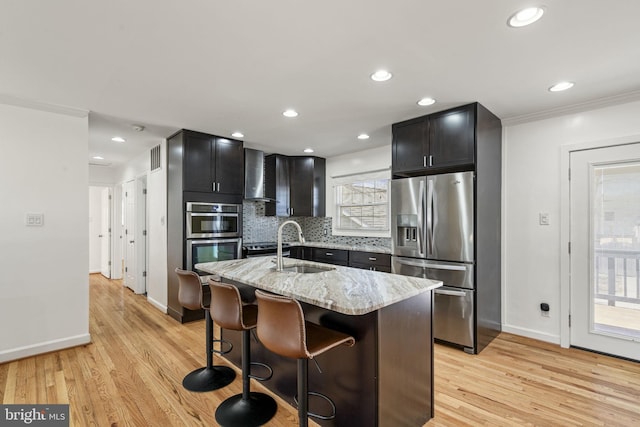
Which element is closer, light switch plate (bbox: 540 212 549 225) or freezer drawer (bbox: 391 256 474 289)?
freezer drawer (bbox: 391 256 474 289)

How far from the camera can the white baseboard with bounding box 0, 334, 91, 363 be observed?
2.90 meters

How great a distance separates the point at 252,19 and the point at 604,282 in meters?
3.81

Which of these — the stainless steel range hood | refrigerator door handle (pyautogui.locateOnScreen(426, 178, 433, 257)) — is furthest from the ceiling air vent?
refrigerator door handle (pyautogui.locateOnScreen(426, 178, 433, 257))

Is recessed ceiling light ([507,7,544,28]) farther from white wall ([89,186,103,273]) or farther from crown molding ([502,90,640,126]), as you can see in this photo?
white wall ([89,186,103,273])

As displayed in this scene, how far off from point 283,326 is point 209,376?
1383 mm

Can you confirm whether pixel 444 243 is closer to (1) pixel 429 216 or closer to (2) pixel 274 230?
(1) pixel 429 216

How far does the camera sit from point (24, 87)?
263cm

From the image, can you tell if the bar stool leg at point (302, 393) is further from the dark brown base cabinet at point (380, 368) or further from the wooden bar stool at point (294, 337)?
the dark brown base cabinet at point (380, 368)

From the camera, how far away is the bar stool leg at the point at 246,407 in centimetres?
200

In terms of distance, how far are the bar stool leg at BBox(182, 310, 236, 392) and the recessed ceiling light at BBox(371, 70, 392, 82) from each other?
232 centimetres

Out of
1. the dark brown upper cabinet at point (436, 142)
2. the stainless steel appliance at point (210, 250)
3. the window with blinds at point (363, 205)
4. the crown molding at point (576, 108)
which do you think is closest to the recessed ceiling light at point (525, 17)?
the dark brown upper cabinet at point (436, 142)

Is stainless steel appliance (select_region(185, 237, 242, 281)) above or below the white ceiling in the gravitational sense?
below

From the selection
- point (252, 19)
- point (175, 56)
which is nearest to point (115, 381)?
point (175, 56)

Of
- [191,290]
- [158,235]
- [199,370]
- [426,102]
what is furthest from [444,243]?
[158,235]
